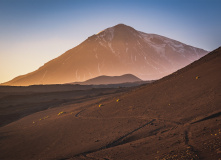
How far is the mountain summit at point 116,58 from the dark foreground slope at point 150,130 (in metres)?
106

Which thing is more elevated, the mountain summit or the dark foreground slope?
the mountain summit

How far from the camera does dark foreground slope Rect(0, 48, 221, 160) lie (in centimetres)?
562

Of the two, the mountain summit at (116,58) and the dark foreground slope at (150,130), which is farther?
the mountain summit at (116,58)

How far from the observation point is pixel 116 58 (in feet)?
440

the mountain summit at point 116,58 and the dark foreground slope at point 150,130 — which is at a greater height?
the mountain summit at point 116,58

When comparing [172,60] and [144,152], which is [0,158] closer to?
[144,152]

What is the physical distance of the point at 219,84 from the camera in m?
9.70

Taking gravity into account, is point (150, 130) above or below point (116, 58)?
below

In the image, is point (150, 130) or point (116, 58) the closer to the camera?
point (150, 130)

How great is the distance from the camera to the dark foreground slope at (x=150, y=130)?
562 centimetres

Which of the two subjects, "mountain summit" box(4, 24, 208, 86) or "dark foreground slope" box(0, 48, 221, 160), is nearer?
"dark foreground slope" box(0, 48, 221, 160)

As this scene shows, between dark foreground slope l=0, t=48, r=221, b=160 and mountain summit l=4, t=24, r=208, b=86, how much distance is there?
347 feet

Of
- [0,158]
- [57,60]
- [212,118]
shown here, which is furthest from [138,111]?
[57,60]

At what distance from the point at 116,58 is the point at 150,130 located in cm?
12755
